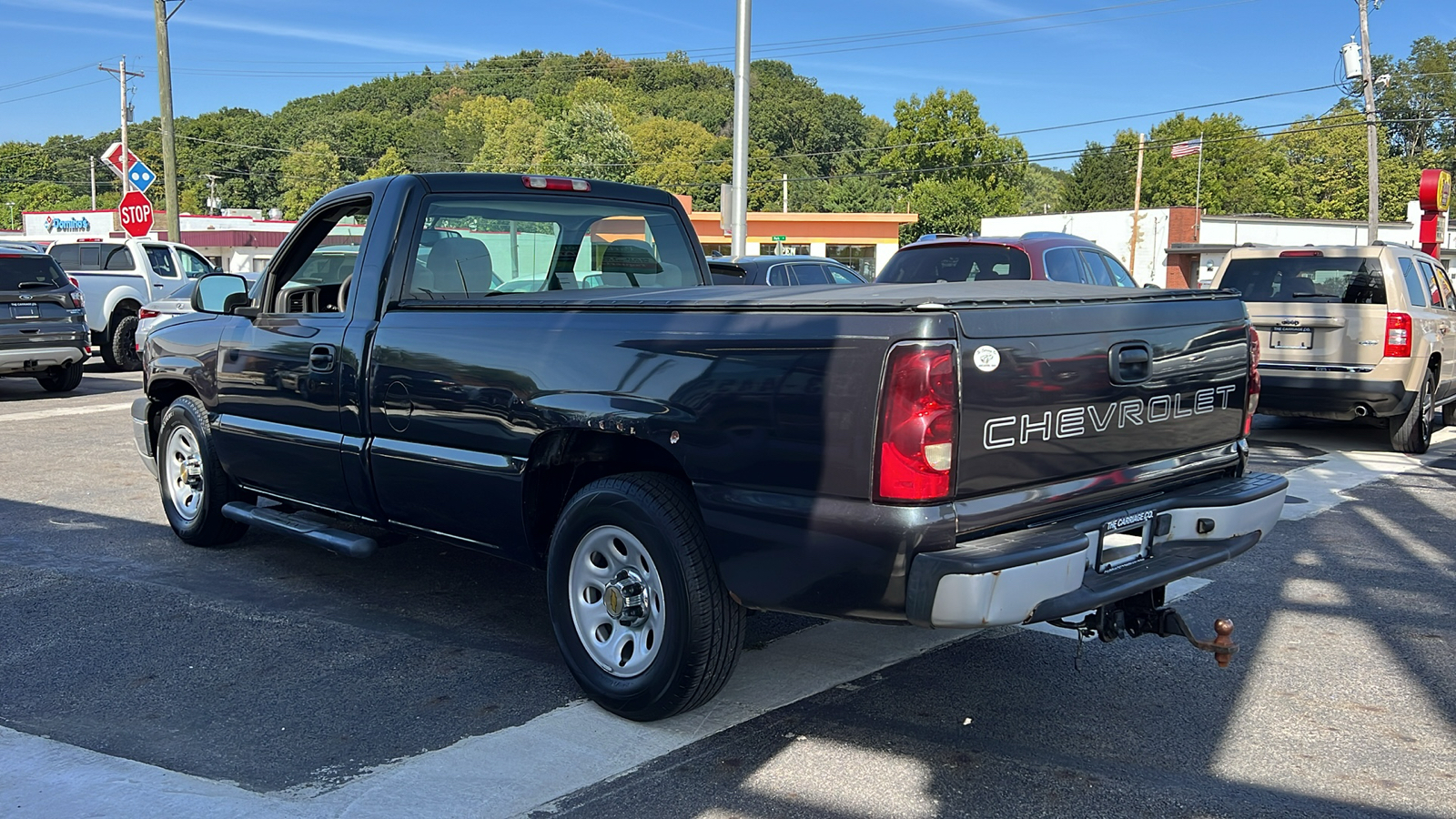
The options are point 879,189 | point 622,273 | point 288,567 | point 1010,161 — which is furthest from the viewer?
point 879,189

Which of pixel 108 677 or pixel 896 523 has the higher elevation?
pixel 896 523

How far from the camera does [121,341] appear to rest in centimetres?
1798

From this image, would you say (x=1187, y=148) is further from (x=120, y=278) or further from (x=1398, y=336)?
(x=120, y=278)

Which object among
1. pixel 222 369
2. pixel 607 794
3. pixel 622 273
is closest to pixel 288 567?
pixel 222 369

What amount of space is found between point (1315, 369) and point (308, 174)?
12333 centimetres

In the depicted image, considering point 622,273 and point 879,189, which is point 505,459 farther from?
point 879,189

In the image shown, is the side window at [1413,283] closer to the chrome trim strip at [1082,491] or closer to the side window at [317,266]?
the chrome trim strip at [1082,491]

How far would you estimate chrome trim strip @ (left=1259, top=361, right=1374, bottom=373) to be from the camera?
988 centimetres

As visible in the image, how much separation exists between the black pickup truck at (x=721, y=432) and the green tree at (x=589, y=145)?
298ft

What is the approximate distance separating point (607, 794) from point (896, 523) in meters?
1.17

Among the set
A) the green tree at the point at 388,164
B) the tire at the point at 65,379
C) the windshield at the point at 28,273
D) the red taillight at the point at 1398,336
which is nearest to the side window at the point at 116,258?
the tire at the point at 65,379

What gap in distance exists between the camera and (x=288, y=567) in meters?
6.11

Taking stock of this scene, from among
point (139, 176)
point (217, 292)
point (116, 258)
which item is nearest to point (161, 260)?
point (116, 258)

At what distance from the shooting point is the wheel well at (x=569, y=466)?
158 inches
